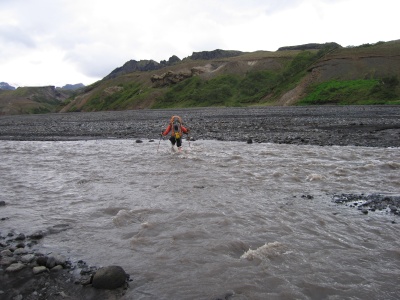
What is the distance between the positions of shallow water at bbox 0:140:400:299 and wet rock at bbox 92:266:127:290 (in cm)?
23

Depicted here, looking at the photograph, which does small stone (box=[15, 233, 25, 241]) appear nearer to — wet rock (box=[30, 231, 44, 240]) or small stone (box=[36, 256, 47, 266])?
wet rock (box=[30, 231, 44, 240])

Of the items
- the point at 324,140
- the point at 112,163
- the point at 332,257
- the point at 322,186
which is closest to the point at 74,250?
the point at 332,257

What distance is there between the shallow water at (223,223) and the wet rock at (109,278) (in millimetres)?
234

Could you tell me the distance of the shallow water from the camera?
557 centimetres

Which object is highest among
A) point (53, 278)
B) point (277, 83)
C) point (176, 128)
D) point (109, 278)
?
point (277, 83)

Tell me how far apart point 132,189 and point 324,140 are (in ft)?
45.1

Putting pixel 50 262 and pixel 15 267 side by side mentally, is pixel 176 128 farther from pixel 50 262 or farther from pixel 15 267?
pixel 15 267

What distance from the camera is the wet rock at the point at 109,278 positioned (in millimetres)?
5398

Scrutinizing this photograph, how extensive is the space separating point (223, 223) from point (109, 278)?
3.40 m

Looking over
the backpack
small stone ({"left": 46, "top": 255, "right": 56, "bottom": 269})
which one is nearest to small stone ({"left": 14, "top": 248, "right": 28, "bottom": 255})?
small stone ({"left": 46, "top": 255, "right": 56, "bottom": 269})

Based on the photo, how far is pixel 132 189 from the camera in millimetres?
11398

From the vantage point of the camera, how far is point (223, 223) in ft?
26.7

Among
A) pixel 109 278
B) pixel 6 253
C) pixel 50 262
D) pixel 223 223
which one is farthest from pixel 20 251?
pixel 223 223

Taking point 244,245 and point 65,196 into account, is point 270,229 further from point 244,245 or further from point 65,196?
point 65,196
